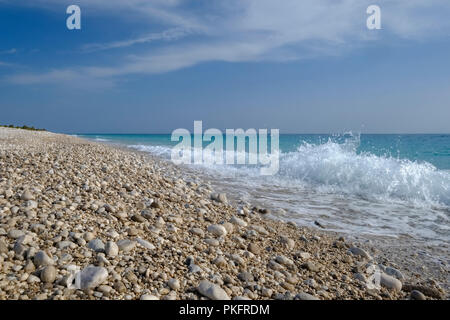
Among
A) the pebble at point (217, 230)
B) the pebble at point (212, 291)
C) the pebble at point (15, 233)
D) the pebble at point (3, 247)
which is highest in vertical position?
the pebble at point (15, 233)

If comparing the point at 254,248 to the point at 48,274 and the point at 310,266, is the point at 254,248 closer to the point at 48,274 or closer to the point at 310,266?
the point at 310,266

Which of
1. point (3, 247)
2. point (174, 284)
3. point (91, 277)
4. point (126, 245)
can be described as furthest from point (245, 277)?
point (3, 247)

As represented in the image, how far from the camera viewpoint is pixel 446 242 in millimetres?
4113

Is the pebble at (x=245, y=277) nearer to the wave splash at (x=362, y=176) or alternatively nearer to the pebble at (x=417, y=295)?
the pebble at (x=417, y=295)

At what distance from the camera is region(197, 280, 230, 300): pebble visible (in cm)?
219

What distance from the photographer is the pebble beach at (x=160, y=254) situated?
218cm

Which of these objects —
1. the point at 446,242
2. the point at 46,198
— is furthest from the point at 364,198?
the point at 46,198

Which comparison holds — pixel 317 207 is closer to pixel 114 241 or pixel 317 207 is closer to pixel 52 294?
pixel 114 241

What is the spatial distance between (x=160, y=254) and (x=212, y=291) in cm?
72

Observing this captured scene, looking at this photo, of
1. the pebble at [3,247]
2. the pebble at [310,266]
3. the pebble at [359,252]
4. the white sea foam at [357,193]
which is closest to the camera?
the pebble at [3,247]

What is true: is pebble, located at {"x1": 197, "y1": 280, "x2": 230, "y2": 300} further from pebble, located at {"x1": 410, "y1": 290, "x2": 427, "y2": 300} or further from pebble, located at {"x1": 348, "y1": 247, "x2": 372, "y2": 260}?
pebble, located at {"x1": 348, "y1": 247, "x2": 372, "y2": 260}

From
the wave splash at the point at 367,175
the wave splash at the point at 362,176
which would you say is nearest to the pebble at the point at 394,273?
the wave splash at the point at 362,176

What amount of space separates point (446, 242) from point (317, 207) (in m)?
2.11

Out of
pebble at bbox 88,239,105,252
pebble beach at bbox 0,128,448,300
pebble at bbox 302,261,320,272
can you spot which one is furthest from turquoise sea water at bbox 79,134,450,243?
pebble at bbox 88,239,105,252
